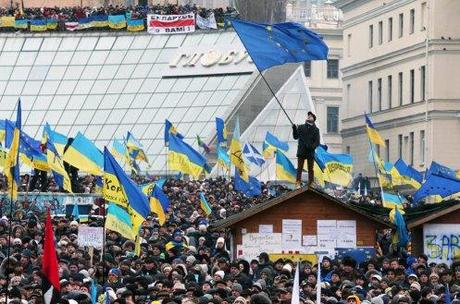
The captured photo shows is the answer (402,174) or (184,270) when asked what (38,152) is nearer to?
(402,174)

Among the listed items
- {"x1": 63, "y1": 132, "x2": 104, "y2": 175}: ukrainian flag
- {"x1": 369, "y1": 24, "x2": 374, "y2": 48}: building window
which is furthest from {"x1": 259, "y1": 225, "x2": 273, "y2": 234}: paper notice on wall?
{"x1": 369, "y1": 24, "x2": 374, "y2": 48}: building window

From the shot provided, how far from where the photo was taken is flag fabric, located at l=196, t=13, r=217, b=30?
9169 centimetres

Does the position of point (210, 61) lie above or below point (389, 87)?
below

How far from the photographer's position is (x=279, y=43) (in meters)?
39.1

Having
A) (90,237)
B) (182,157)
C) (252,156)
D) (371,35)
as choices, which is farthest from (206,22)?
(90,237)

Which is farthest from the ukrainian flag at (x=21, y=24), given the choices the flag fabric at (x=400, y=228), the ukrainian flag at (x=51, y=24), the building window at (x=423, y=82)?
the flag fabric at (x=400, y=228)

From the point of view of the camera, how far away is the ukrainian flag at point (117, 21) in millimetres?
93312

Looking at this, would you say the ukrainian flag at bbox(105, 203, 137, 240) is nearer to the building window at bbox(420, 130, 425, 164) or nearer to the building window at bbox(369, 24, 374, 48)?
the building window at bbox(420, 130, 425, 164)

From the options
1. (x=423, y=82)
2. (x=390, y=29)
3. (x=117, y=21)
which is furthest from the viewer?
(x=390, y=29)

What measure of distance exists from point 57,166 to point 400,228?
10.6m

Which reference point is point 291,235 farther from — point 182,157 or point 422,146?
point 422,146

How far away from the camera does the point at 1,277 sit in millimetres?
30188

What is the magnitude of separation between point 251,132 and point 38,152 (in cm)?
3746

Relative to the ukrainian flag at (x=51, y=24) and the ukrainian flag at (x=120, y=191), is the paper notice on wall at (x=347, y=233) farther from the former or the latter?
the ukrainian flag at (x=51, y=24)
